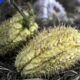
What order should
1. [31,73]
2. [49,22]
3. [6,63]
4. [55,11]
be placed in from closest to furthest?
1. [31,73]
2. [6,63]
3. [49,22]
4. [55,11]

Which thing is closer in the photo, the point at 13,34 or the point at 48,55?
the point at 48,55

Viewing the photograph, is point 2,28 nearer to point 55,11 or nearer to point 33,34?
point 33,34

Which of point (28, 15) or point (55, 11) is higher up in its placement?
point (28, 15)

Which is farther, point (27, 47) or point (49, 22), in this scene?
point (49, 22)

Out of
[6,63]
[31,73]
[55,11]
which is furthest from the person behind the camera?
[55,11]

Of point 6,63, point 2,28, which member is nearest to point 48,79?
point 6,63

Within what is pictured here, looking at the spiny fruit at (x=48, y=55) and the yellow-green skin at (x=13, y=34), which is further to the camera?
the yellow-green skin at (x=13, y=34)
